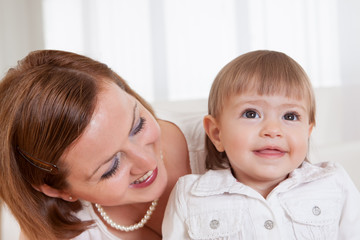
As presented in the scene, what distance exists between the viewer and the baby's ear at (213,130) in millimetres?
1523

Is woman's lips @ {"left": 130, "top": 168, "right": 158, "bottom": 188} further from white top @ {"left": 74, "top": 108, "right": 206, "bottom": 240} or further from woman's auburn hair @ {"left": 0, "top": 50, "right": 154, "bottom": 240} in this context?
white top @ {"left": 74, "top": 108, "right": 206, "bottom": 240}

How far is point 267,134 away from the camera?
4.40ft

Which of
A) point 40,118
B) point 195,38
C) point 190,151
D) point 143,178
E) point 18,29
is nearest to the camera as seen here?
point 40,118

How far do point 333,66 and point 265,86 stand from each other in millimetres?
2954

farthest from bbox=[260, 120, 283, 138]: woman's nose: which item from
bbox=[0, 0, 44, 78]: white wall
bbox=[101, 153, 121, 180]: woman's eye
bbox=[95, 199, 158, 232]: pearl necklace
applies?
bbox=[0, 0, 44, 78]: white wall

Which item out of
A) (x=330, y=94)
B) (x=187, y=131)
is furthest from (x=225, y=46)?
(x=187, y=131)

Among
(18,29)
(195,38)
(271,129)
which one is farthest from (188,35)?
(271,129)

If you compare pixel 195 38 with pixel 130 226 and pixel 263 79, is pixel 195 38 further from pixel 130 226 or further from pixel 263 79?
pixel 263 79

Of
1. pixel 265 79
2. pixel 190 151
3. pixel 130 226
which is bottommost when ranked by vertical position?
pixel 130 226

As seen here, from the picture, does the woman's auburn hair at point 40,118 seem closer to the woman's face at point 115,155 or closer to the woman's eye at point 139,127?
the woman's face at point 115,155

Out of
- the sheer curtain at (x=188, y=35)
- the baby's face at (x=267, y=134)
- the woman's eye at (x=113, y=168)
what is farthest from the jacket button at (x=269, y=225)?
the sheer curtain at (x=188, y=35)

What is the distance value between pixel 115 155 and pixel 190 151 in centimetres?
59

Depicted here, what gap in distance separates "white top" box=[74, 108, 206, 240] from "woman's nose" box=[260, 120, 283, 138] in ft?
1.73

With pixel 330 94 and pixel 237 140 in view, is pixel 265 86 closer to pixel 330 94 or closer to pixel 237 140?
pixel 237 140
